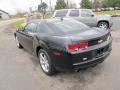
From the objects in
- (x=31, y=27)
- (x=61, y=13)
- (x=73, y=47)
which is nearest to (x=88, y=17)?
(x=61, y=13)

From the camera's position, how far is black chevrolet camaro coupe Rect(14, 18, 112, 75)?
3.70 meters

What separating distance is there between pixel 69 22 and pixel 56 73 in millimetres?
1679

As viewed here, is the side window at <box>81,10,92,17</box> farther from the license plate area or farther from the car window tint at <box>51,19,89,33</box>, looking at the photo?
the license plate area

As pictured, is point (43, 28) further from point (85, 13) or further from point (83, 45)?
point (85, 13)

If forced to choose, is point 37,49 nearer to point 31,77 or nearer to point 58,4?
point 31,77

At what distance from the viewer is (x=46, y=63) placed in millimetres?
4469

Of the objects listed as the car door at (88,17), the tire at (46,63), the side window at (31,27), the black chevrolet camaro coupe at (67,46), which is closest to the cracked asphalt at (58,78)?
the tire at (46,63)

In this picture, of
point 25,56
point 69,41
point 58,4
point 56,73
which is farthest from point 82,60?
point 58,4

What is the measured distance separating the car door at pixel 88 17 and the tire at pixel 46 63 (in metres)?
6.96

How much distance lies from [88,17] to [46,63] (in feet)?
24.1

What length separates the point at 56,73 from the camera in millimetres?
4516

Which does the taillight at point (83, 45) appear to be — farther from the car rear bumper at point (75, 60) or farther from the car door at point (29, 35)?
the car door at point (29, 35)

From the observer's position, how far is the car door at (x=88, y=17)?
1102 centimetres

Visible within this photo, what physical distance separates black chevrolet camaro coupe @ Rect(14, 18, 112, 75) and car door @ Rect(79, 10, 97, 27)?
244 inches
